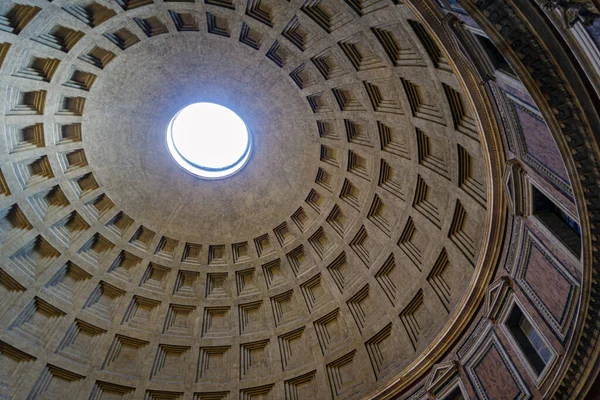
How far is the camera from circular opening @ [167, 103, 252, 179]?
25.4 meters

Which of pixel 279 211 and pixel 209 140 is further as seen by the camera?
pixel 209 140

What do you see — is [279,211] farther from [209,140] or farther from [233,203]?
[209,140]

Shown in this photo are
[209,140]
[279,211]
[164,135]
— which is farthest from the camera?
[209,140]

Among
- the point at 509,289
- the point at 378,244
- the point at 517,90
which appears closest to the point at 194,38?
the point at 378,244

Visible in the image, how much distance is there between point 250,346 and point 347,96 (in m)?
12.6

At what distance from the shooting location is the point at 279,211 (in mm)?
25109

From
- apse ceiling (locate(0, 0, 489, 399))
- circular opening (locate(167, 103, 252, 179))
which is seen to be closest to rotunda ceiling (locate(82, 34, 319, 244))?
apse ceiling (locate(0, 0, 489, 399))

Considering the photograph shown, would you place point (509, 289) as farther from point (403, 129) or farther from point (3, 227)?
point (3, 227)

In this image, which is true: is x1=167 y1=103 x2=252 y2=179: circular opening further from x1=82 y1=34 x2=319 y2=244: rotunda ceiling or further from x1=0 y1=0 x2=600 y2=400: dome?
x1=82 y1=34 x2=319 y2=244: rotunda ceiling

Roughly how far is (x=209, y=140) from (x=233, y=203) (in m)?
5.18

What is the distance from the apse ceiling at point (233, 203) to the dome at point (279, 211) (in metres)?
0.09

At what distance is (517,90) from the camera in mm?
11266

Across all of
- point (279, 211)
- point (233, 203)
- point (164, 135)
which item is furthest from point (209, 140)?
point (279, 211)

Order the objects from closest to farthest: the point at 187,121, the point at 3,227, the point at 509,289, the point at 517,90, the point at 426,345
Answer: the point at 517,90, the point at 509,289, the point at 426,345, the point at 3,227, the point at 187,121
